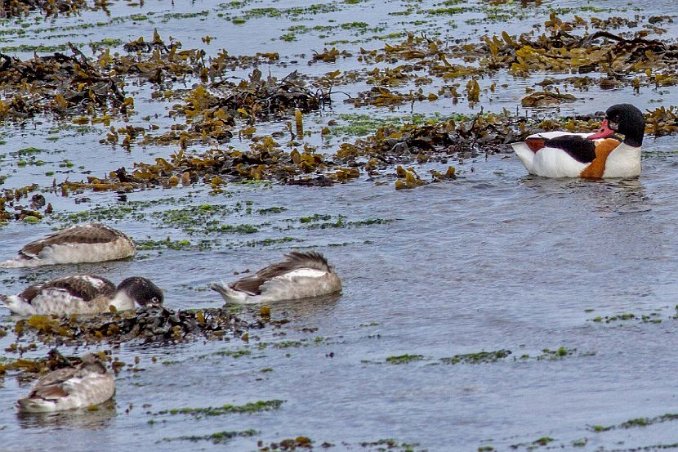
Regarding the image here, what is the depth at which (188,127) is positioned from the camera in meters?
20.2

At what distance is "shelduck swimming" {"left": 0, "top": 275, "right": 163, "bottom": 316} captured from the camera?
1224cm

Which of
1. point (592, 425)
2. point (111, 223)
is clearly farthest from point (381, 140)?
point (592, 425)

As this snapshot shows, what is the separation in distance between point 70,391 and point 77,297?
257 centimetres

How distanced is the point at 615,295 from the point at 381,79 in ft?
36.1

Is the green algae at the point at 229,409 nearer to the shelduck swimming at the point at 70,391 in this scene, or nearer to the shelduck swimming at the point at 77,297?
the shelduck swimming at the point at 70,391

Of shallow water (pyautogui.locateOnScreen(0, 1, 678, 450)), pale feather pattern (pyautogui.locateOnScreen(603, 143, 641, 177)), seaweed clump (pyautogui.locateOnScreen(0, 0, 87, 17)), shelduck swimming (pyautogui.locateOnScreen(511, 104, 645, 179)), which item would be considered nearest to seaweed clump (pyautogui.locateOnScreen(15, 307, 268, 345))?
shallow water (pyautogui.locateOnScreen(0, 1, 678, 450))

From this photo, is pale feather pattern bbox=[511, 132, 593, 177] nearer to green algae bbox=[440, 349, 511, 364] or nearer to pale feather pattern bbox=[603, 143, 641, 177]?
pale feather pattern bbox=[603, 143, 641, 177]

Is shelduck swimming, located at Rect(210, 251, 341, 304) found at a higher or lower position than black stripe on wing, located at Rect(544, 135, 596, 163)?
lower

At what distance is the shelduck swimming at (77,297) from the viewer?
40.2 feet

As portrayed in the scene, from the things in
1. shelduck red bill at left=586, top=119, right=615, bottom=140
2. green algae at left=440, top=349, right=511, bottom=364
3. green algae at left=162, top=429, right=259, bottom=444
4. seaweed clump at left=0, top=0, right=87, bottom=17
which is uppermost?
seaweed clump at left=0, top=0, right=87, bottom=17

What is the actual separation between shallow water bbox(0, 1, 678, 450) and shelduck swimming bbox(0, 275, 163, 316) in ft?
1.57

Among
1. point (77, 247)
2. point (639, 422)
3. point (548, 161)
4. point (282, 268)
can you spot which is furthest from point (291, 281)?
point (548, 161)

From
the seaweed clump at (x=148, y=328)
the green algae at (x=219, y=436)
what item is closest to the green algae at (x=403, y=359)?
the seaweed clump at (x=148, y=328)

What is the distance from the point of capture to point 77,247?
14320 millimetres
